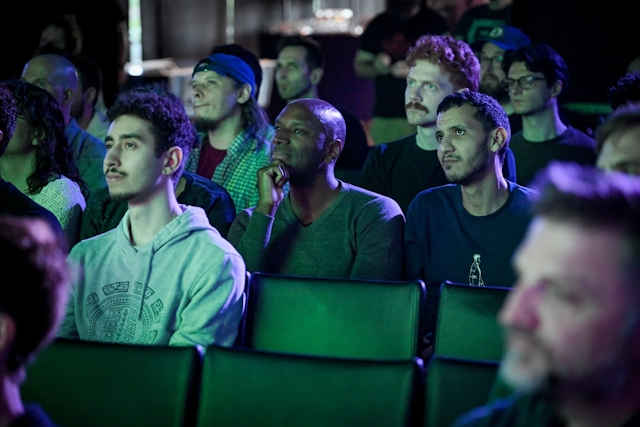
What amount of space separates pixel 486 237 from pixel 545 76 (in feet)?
4.98

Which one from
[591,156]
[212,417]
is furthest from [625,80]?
[212,417]

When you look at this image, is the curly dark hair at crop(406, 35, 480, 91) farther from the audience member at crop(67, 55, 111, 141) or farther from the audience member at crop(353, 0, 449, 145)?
the audience member at crop(67, 55, 111, 141)

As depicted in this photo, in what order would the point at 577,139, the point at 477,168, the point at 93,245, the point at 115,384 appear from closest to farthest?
1. the point at 115,384
2. the point at 93,245
3. the point at 477,168
4. the point at 577,139

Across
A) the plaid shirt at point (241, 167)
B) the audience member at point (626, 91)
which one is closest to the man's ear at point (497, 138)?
the audience member at point (626, 91)

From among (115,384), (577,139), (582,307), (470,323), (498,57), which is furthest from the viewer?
(498,57)

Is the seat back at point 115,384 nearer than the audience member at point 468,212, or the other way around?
the seat back at point 115,384

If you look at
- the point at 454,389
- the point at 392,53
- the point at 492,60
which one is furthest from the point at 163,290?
the point at 392,53

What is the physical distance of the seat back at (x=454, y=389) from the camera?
1528 millimetres

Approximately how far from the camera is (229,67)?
396 cm

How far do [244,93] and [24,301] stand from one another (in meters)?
2.93

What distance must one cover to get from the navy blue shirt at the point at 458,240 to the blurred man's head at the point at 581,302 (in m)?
1.56

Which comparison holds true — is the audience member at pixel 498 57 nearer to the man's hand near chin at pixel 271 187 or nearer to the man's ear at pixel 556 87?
the man's ear at pixel 556 87

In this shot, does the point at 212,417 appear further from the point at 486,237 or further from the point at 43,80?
the point at 43,80

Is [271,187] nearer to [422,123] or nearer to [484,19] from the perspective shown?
[422,123]
